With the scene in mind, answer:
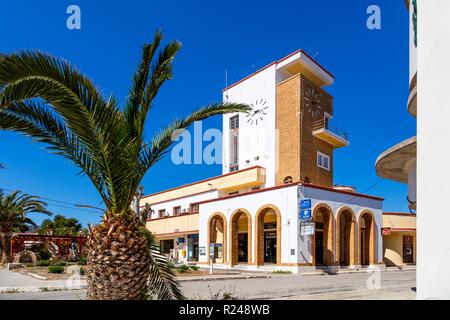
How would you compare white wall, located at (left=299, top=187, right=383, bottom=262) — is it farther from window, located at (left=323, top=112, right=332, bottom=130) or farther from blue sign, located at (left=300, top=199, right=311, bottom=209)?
window, located at (left=323, top=112, right=332, bottom=130)

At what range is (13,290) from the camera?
15703 mm

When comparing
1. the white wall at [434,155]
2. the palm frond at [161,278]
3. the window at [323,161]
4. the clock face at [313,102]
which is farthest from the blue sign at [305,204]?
the white wall at [434,155]

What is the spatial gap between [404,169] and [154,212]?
43563mm

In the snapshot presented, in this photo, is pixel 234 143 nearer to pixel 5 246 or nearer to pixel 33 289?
pixel 5 246

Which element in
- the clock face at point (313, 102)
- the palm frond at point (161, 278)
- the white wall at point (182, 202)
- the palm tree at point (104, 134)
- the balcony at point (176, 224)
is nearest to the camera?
the palm tree at point (104, 134)

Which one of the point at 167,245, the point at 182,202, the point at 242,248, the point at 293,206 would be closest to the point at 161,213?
the point at 167,245

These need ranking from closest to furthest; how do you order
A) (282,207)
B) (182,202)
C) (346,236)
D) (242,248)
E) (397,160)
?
1. (397,160)
2. (282,207)
3. (346,236)
4. (242,248)
5. (182,202)

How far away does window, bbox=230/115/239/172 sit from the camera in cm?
4178

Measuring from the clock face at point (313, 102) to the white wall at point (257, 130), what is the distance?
3087mm

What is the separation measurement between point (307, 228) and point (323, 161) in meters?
11.5

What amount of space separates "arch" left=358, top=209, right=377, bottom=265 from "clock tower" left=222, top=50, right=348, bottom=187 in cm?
481

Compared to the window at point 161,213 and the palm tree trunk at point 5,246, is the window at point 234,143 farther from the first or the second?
the palm tree trunk at point 5,246

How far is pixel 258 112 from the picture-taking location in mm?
39500

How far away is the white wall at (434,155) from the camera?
15.9ft
